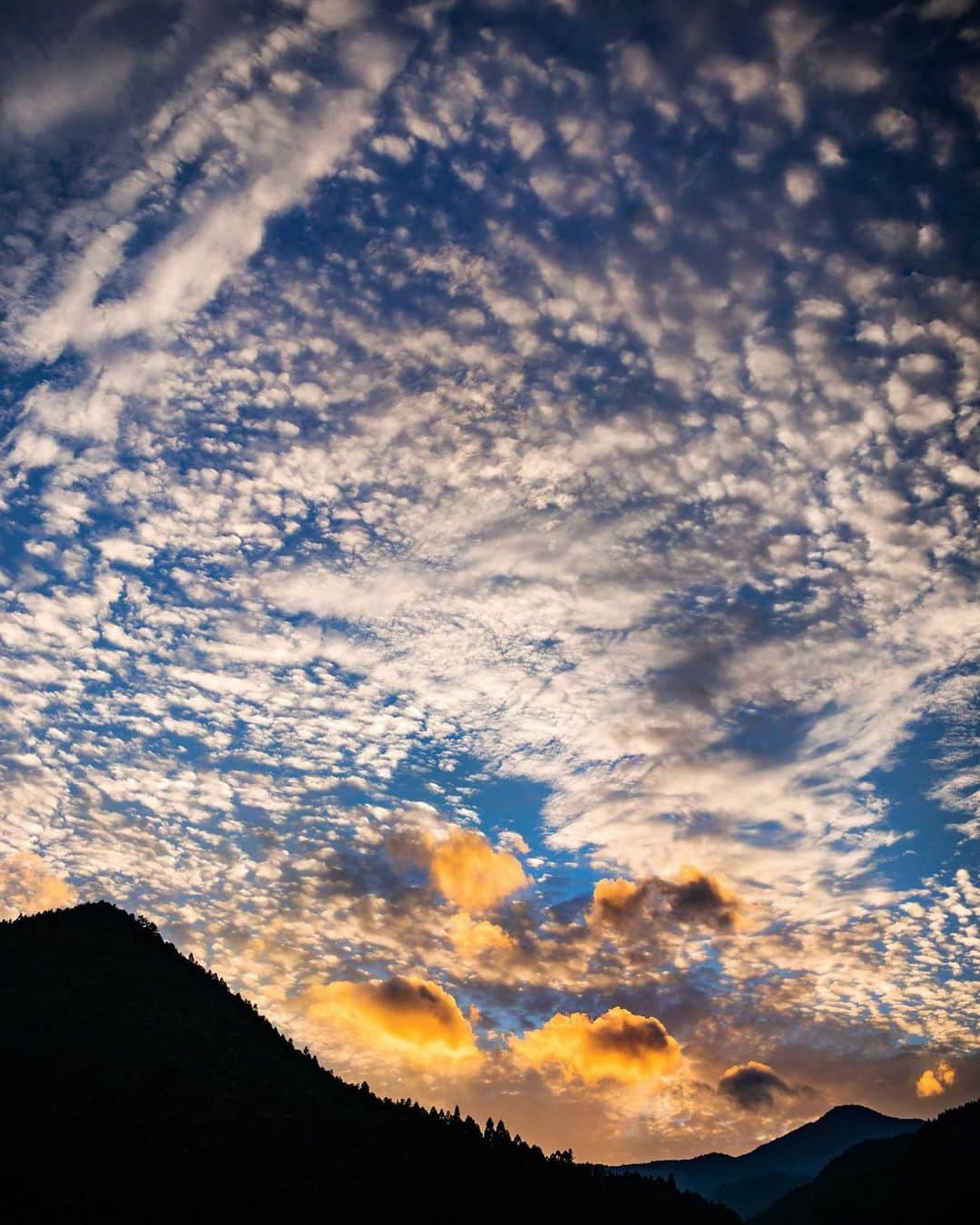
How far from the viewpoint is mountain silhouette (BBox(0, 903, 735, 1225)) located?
270 ft

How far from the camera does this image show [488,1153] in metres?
107

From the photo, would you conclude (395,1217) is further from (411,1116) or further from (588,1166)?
(588,1166)

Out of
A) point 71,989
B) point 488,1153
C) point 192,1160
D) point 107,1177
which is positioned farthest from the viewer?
point 71,989

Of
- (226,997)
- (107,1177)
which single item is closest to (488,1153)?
(107,1177)

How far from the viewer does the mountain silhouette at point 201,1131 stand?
8231 cm

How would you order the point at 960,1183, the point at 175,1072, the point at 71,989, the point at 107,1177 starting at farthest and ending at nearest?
the point at 960,1183, the point at 71,989, the point at 175,1072, the point at 107,1177

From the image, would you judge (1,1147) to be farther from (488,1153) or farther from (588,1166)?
(588,1166)


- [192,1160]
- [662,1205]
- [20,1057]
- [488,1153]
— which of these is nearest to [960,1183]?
[662,1205]

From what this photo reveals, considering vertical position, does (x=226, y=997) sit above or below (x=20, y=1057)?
above

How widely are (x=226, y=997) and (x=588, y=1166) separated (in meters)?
71.5

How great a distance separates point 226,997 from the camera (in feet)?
503

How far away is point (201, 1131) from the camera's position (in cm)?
9488

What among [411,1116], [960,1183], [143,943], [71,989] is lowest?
[960,1183]

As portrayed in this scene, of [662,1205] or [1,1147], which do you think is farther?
[662,1205]
